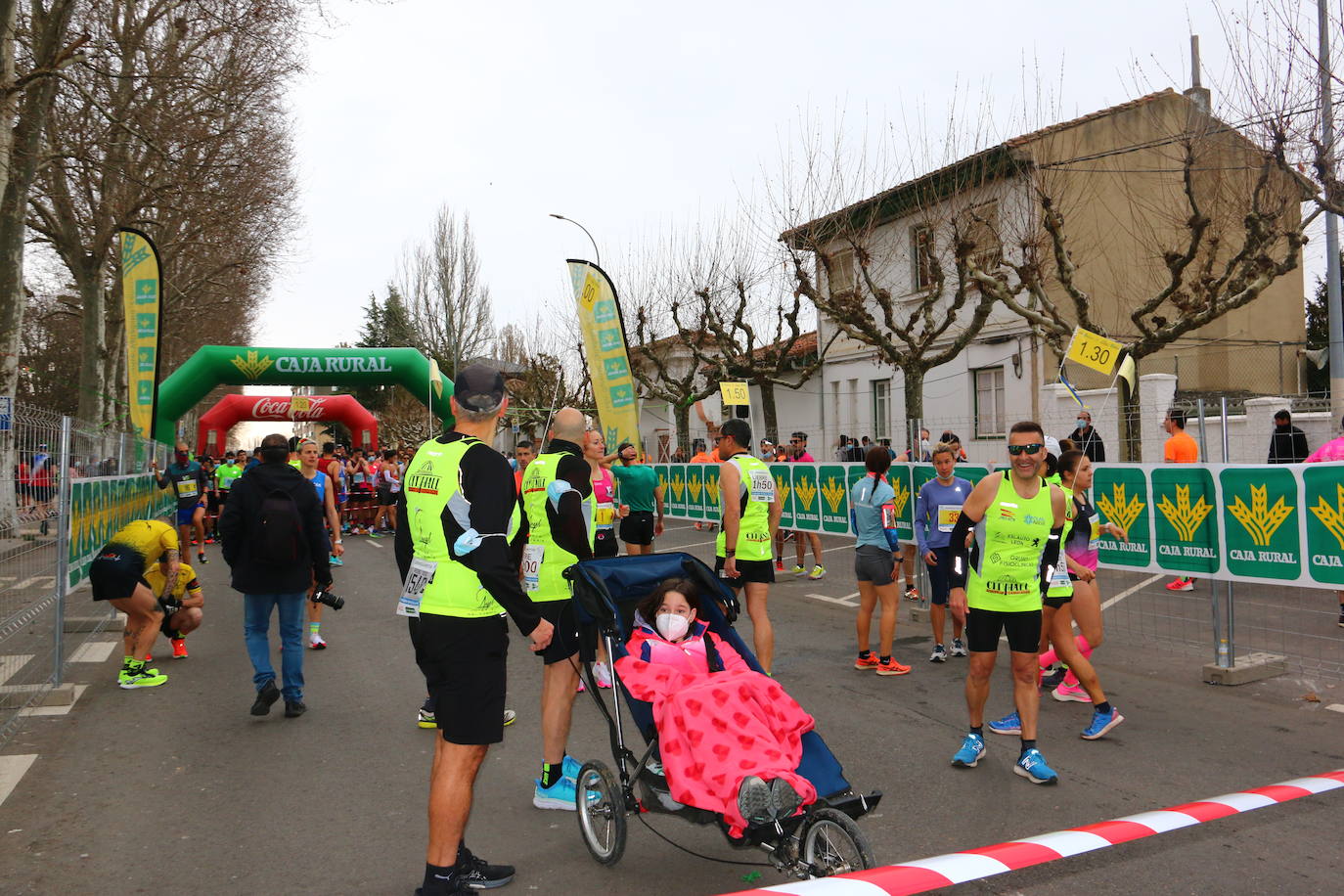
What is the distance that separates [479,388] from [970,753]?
3415 millimetres

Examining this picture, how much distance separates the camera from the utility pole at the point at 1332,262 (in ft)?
37.4

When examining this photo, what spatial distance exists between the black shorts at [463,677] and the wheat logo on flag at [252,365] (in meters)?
24.6

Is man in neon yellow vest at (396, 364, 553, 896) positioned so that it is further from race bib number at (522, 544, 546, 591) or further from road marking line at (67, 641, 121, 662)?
road marking line at (67, 641, 121, 662)

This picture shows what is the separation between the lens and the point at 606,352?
1797 cm

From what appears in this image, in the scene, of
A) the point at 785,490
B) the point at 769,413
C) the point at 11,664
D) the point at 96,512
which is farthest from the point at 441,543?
the point at 769,413

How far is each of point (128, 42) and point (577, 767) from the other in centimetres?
1778

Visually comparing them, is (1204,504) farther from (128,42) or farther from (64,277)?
(64,277)

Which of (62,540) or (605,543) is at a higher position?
(62,540)

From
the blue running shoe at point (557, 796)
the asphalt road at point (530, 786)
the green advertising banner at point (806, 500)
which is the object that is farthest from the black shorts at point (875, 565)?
Result: the green advertising banner at point (806, 500)

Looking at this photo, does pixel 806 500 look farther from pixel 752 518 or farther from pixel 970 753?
pixel 970 753

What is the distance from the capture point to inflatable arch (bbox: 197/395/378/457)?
35.5m

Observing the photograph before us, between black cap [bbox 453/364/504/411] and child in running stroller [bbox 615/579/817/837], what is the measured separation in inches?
50.0

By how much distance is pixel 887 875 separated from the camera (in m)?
3.18

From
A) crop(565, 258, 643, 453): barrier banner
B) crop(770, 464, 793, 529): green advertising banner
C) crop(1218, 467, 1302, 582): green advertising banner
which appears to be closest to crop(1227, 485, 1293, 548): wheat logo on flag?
crop(1218, 467, 1302, 582): green advertising banner
